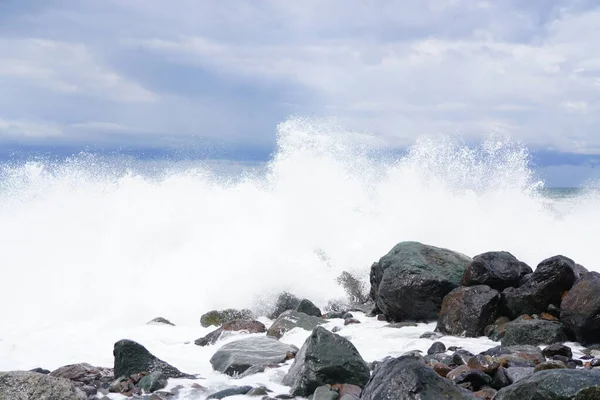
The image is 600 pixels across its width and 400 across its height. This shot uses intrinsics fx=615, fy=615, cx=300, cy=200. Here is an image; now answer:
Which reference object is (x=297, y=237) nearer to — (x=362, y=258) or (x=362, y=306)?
(x=362, y=258)

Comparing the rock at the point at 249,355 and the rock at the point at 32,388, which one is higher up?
the rock at the point at 32,388

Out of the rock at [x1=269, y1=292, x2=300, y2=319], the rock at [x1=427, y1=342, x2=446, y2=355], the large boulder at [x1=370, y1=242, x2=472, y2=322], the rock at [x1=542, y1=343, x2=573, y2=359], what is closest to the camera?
the rock at [x1=542, y1=343, x2=573, y2=359]

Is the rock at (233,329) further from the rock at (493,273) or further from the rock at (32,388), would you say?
the rock at (32,388)

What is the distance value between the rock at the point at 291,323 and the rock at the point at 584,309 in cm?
328

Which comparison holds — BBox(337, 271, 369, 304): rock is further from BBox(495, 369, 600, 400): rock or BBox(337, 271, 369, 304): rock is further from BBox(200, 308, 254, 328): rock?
BBox(495, 369, 600, 400): rock

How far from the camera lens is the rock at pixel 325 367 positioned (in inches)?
225

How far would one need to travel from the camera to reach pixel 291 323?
8.91m

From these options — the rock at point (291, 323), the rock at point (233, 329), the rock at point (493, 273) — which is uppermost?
the rock at point (493, 273)

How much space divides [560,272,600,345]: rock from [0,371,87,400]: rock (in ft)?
18.3

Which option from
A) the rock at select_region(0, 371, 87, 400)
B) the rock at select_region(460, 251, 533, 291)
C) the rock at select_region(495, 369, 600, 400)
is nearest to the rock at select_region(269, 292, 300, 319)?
the rock at select_region(460, 251, 533, 291)

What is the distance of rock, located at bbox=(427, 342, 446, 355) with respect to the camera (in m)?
7.16

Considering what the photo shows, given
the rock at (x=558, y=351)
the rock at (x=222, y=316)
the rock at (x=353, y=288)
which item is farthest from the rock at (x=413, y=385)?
the rock at (x=353, y=288)

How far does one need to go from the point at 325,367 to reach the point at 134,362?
219 centimetres

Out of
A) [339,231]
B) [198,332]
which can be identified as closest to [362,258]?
[339,231]
